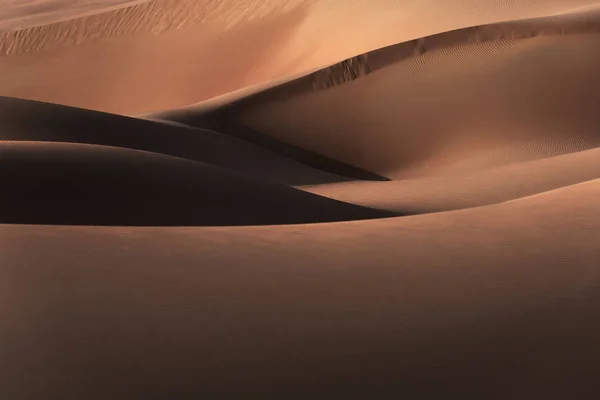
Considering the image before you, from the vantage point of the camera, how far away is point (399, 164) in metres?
5.84

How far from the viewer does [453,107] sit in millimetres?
6004

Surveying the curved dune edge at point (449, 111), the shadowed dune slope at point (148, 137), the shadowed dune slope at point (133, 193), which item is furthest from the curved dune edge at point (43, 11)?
the shadowed dune slope at point (133, 193)

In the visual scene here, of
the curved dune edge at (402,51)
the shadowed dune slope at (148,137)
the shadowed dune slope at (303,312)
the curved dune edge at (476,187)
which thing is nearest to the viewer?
the shadowed dune slope at (303,312)

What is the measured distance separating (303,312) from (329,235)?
1.59 ft

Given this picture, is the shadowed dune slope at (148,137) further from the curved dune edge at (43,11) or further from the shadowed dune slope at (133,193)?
the curved dune edge at (43,11)

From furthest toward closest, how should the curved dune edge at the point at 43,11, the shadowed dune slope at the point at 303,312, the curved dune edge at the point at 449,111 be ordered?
1. the curved dune edge at the point at 43,11
2. the curved dune edge at the point at 449,111
3. the shadowed dune slope at the point at 303,312

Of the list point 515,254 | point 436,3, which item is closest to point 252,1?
point 436,3

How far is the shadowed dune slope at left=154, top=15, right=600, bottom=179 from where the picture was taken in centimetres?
569

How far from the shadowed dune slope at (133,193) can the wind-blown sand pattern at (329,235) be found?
11mm

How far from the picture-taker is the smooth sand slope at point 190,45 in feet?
30.9

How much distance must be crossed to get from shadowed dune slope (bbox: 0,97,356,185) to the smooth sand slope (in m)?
3.69

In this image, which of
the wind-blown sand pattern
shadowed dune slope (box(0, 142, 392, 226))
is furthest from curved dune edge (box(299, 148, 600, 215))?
shadowed dune slope (box(0, 142, 392, 226))

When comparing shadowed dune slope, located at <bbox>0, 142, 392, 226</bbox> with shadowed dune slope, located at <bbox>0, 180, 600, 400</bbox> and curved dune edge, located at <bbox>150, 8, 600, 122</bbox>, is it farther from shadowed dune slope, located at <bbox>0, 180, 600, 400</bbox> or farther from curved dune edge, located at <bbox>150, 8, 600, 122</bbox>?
curved dune edge, located at <bbox>150, 8, 600, 122</bbox>

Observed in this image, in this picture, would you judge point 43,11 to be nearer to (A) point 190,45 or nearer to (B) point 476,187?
(A) point 190,45
